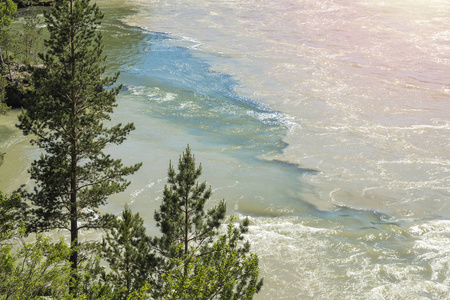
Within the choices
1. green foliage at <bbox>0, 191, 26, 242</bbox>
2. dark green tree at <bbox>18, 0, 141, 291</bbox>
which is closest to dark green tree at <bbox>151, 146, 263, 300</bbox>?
dark green tree at <bbox>18, 0, 141, 291</bbox>

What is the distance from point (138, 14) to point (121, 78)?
34.4 m

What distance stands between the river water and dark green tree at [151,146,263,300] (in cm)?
797

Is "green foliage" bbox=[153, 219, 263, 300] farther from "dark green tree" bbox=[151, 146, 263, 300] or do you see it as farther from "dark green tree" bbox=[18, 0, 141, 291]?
"dark green tree" bbox=[18, 0, 141, 291]

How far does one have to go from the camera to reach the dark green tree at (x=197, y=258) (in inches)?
532

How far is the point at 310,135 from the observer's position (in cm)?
4022

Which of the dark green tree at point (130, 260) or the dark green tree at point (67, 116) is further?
the dark green tree at point (67, 116)

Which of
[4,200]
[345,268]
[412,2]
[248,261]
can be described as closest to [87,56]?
[4,200]

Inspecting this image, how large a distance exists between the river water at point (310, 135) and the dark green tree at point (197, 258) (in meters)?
7.97

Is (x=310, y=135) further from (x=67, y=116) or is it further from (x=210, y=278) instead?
(x=210, y=278)

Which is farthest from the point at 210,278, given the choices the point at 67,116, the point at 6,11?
the point at 6,11

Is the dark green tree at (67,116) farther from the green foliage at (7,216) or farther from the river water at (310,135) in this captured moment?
the river water at (310,135)

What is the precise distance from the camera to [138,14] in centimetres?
8438

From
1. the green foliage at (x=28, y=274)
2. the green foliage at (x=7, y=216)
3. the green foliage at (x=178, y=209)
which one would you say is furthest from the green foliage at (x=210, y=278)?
the green foliage at (x=7, y=216)

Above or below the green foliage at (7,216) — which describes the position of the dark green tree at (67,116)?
above
